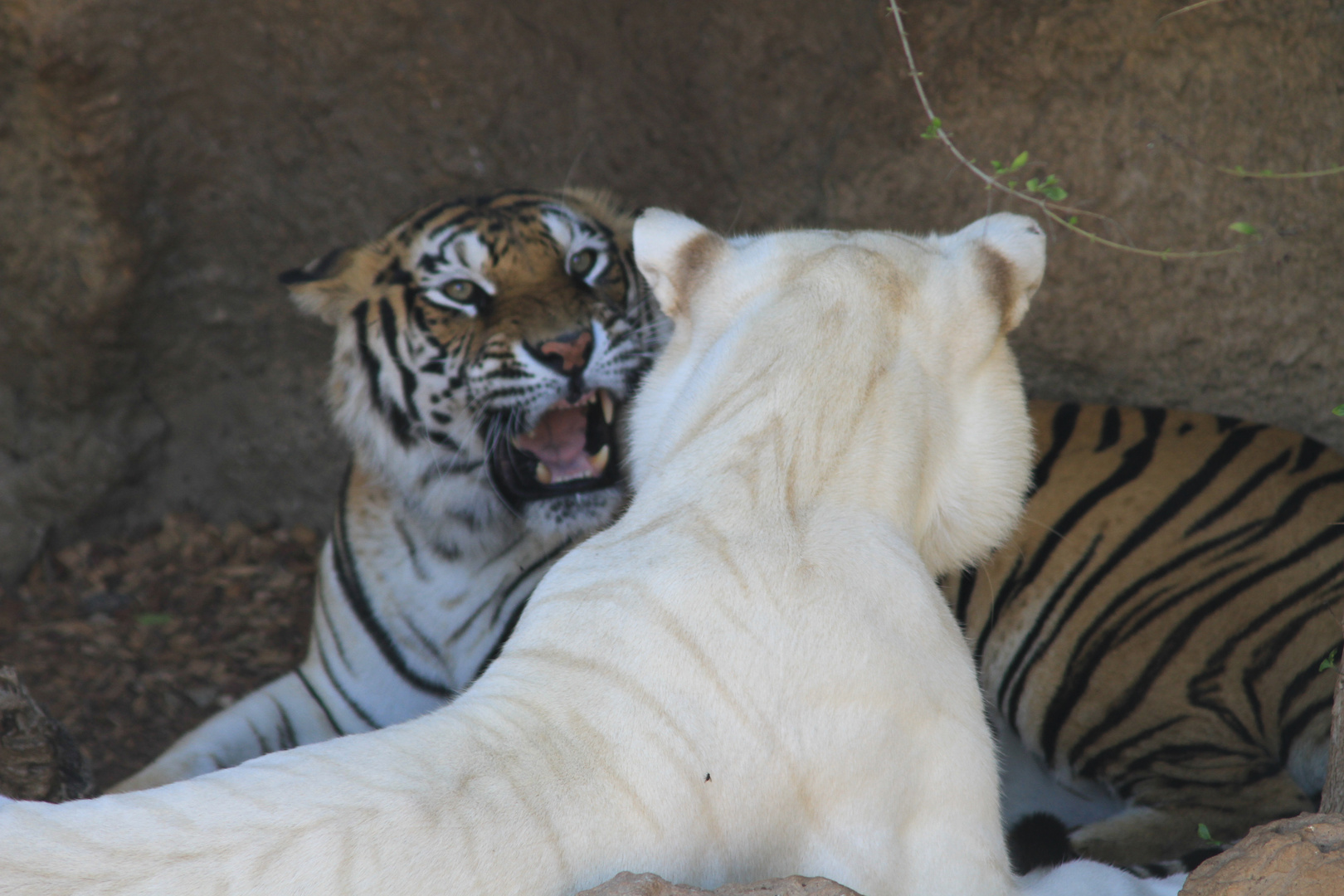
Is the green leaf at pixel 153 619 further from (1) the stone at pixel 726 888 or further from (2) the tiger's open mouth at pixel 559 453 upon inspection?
(1) the stone at pixel 726 888

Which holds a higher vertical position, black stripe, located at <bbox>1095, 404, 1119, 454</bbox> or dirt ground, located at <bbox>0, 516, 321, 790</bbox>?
black stripe, located at <bbox>1095, 404, 1119, 454</bbox>

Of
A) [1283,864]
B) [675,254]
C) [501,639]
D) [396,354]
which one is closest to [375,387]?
[396,354]

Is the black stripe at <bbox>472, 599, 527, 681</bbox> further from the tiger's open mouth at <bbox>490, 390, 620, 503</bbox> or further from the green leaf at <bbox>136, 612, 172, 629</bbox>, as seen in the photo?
the green leaf at <bbox>136, 612, 172, 629</bbox>

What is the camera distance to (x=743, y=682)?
1322mm

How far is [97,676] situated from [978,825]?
2935mm

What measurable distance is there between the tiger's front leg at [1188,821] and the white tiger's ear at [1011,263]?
1.27m

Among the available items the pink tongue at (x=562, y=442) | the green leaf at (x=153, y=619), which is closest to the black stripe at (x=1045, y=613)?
the pink tongue at (x=562, y=442)

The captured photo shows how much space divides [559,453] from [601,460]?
109 mm

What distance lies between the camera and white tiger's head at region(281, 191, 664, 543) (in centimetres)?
278

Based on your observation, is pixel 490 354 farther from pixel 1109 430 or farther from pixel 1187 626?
pixel 1187 626

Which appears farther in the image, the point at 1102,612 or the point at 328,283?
the point at 328,283

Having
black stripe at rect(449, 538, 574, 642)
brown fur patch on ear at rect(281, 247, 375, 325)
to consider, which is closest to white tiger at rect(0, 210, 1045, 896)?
black stripe at rect(449, 538, 574, 642)

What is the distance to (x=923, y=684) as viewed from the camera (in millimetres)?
1370

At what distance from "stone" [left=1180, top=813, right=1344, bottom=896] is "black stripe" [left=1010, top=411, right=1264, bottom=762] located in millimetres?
1282
